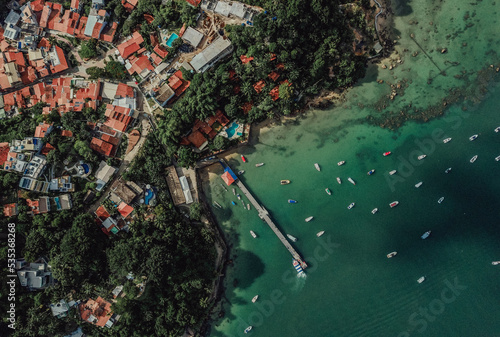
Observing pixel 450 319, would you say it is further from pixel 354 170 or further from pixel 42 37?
pixel 42 37

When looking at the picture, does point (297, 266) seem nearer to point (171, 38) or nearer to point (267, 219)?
point (267, 219)

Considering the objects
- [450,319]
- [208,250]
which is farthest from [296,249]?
[450,319]

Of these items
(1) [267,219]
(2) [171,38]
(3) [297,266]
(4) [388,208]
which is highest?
(2) [171,38]

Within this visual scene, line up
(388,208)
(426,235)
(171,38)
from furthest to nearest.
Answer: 1. (388,208)
2. (171,38)
3. (426,235)

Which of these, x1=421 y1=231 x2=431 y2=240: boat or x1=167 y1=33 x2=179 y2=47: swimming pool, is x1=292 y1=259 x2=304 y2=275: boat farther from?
x1=167 y1=33 x2=179 y2=47: swimming pool

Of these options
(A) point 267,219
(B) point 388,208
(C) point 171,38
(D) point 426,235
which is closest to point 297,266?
(A) point 267,219

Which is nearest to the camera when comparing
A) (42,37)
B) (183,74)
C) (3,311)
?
(3,311)

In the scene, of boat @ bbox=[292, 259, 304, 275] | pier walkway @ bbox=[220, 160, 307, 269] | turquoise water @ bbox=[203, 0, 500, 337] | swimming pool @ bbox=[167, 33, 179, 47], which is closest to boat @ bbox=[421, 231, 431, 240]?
turquoise water @ bbox=[203, 0, 500, 337]

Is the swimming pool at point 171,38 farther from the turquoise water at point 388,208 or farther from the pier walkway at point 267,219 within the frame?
the pier walkway at point 267,219
